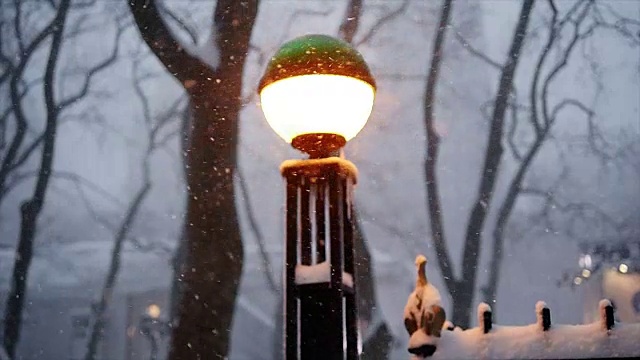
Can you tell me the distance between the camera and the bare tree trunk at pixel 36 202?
12.8m

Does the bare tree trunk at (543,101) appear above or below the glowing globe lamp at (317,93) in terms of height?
above

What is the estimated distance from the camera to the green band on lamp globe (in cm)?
320

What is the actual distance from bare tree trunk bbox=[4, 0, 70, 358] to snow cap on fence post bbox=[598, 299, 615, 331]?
11.0m

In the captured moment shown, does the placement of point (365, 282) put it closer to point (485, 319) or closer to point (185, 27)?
point (185, 27)

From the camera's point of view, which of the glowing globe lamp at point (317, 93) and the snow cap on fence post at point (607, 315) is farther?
the snow cap on fence post at point (607, 315)

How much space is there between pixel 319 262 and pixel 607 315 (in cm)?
155

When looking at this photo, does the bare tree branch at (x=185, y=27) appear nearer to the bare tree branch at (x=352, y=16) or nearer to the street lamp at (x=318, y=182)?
the bare tree branch at (x=352, y=16)

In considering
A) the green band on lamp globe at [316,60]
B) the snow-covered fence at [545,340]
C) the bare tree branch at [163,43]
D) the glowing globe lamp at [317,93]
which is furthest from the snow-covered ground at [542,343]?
the bare tree branch at [163,43]

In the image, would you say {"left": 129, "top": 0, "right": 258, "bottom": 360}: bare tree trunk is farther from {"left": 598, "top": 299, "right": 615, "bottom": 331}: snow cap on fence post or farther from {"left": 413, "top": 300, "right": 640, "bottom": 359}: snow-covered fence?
{"left": 598, "top": 299, "right": 615, "bottom": 331}: snow cap on fence post

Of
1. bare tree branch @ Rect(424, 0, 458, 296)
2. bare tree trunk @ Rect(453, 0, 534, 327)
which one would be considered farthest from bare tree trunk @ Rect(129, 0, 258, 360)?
bare tree trunk @ Rect(453, 0, 534, 327)

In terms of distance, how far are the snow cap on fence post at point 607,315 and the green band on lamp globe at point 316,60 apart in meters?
1.65

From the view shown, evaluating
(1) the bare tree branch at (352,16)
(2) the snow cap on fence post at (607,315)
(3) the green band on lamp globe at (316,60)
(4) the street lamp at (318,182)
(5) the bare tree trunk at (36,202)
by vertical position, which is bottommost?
(2) the snow cap on fence post at (607,315)

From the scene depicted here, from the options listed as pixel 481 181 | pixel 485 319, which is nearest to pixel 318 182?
pixel 485 319

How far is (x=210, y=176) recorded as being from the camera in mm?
8180
